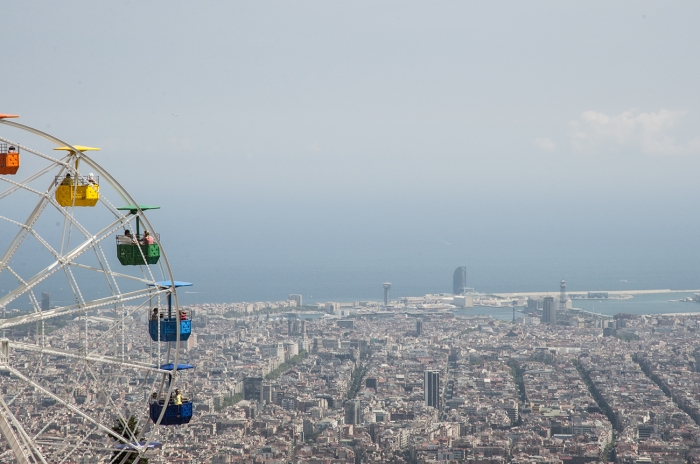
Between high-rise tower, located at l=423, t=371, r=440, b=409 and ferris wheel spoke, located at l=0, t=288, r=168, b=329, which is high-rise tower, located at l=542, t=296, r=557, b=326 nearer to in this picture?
high-rise tower, located at l=423, t=371, r=440, b=409

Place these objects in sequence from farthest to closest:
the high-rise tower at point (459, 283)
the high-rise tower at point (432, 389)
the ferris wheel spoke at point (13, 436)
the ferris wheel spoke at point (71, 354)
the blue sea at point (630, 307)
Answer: the high-rise tower at point (459, 283) < the blue sea at point (630, 307) < the high-rise tower at point (432, 389) < the ferris wheel spoke at point (71, 354) < the ferris wheel spoke at point (13, 436)

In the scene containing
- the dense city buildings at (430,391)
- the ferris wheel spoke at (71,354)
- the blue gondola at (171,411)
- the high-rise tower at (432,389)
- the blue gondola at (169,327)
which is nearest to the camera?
the ferris wheel spoke at (71,354)

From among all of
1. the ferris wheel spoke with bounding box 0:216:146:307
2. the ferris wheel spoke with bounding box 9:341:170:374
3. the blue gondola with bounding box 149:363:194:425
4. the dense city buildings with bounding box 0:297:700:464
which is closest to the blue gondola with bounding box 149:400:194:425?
the blue gondola with bounding box 149:363:194:425

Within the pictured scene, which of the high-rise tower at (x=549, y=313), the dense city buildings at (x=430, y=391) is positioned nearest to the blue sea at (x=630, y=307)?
the high-rise tower at (x=549, y=313)

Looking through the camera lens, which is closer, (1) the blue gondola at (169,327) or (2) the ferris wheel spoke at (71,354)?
(2) the ferris wheel spoke at (71,354)

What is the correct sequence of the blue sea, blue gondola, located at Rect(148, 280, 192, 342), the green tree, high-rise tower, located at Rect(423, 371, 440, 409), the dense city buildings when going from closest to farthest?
the green tree, blue gondola, located at Rect(148, 280, 192, 342), the dense city buildings, high-rise tower, located at Rect(423, 371, 440, 409), the blue sea

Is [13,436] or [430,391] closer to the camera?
[13,436]

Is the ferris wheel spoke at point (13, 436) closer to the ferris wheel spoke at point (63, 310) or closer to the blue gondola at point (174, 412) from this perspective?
the ferris wheel spoke at point (63, 310)

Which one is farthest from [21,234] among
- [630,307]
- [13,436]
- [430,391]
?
[630,307]

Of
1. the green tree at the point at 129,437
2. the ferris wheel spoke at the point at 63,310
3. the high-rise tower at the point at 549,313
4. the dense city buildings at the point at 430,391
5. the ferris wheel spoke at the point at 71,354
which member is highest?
Result: the ferris wheel spoke at the point at 63,310

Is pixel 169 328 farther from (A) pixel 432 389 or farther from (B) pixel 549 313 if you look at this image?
(B) pixel 549 313

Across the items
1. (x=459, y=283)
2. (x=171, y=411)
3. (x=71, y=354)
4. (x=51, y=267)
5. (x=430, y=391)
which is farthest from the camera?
(x=459, y=283)

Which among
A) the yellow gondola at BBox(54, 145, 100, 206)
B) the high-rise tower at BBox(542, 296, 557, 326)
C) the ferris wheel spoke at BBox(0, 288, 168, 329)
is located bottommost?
the high-rise tower at BBox(542, 296, 557, 326)
